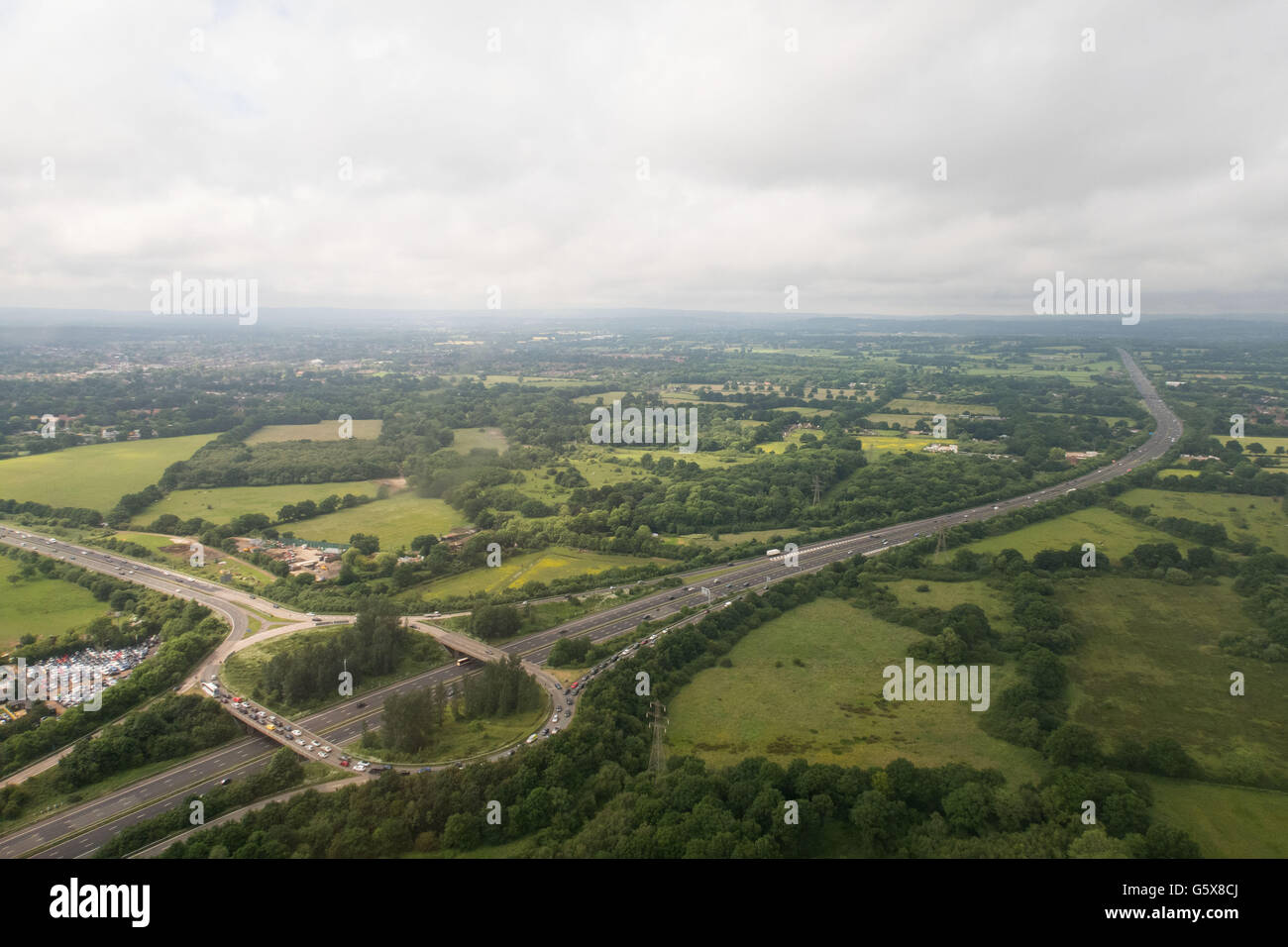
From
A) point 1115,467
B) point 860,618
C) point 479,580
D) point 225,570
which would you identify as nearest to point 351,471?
point 225,570

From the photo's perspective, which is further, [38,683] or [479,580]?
[479,580]

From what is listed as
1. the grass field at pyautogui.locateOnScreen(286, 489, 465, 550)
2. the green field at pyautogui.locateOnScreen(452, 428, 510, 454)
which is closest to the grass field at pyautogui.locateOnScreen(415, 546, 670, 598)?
the grass field at pyautogui.locateOnScreen(286, 489, 465, 550)

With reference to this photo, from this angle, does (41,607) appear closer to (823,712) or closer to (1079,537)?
(823,712)

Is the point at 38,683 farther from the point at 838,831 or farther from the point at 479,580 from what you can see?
the point at 838,831

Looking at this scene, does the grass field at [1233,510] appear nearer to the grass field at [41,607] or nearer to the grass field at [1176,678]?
the grass field at [1176,678]

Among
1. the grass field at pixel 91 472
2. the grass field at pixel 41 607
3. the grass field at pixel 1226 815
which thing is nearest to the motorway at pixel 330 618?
the grass field at pixel 41 607

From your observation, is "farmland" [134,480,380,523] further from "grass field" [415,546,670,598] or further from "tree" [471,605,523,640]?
"tree" [471,605,523,640]

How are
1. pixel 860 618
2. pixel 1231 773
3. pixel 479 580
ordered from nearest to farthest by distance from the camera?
pixel 1231 773 → pixel 860 618 → pixel 479 580

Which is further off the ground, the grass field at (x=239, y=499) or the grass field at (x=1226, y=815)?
the grass field at (x=239, y=499)
